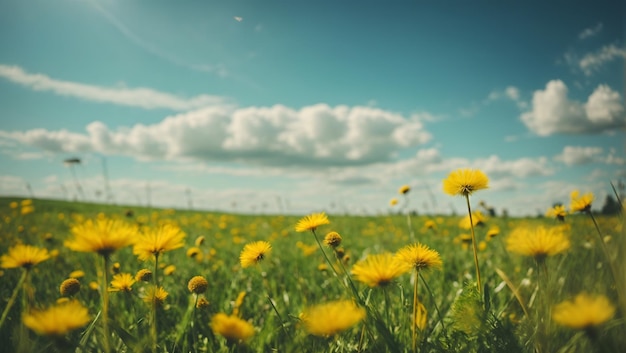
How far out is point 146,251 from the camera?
1305 mm

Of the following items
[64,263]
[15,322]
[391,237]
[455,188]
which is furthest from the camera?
[391,237]

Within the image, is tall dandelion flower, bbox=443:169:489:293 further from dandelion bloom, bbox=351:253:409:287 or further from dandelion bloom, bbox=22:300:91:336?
dandelion bloom, bbox=22:300:91:336

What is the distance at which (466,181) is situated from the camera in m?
1.51

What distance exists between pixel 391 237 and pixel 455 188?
17.3 ft

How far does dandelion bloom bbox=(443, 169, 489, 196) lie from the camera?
1.49m

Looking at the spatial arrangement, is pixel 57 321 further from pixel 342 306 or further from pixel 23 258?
pixel 342 306

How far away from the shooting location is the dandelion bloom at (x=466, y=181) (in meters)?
1.49

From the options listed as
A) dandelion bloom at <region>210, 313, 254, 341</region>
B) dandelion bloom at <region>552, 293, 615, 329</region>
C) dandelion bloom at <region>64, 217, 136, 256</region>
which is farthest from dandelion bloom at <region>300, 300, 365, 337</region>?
dandelion bloom at <region>64, 217, 136, 256</region>

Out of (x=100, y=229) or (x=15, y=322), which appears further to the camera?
(x=15, y=322)

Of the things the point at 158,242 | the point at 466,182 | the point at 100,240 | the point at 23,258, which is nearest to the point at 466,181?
the point at 466,182

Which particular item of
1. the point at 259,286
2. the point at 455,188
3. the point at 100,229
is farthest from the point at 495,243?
the point at 100,229

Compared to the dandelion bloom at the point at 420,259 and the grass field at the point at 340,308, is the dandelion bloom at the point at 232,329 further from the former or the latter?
the dandelion bloom at the point at 420,259

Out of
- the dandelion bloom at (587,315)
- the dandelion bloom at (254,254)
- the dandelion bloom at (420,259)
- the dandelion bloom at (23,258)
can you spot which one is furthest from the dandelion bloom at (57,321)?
the dandelion bloom at (587,315)

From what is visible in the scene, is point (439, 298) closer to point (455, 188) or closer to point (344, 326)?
point (455, 188)
